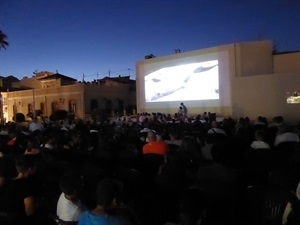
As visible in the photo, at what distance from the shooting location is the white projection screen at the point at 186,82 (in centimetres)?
2327

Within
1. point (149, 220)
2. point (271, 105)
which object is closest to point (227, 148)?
point (149, 220)

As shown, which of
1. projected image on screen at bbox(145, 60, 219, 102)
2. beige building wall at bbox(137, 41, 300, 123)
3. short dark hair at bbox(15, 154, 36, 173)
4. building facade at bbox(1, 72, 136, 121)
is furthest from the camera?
building facade at bbox(1, 72, 136, 121)

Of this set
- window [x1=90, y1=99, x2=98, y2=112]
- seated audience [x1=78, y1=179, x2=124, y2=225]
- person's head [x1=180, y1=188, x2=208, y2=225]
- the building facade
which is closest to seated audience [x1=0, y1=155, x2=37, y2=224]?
seated audience [x1=78, y1=179, x2=124, y2=225]

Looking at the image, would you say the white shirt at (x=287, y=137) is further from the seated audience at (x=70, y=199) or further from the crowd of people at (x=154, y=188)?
the seated audience at (x=70, y=199)

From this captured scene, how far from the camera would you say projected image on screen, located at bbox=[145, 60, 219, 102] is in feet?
77.2

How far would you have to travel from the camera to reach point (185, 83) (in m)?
24.6

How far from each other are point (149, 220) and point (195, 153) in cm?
235

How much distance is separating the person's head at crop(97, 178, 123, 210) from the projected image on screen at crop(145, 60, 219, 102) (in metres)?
20.8

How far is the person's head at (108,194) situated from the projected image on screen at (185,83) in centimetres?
2081

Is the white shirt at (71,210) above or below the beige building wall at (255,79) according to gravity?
below

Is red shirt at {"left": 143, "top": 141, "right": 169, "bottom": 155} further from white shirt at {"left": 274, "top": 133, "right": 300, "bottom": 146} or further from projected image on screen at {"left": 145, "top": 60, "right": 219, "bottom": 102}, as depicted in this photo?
projected image on screen at {"left": 145, "top": 60, "right": 219, "bottom": 102}

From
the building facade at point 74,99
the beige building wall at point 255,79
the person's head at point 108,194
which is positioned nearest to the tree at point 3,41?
the building facade at point 74,99

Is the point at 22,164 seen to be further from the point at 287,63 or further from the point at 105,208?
the point at 287,63

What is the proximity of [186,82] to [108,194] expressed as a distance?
21977 mm
